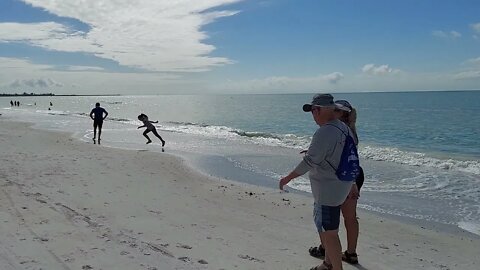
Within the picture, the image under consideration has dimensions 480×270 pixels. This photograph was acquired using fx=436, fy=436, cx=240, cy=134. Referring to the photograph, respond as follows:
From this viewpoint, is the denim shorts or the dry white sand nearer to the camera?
the denim shorts

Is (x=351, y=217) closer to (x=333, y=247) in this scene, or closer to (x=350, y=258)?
(x=350, y=258)

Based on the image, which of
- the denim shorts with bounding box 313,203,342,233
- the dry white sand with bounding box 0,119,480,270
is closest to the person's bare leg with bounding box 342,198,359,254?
the dry white sand with bounding box 0,119,480,270

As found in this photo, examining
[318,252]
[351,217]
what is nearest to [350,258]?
[318,252]

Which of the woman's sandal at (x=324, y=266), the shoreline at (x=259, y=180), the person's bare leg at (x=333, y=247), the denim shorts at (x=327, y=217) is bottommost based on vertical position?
the shoreline at (x=259, y=180)

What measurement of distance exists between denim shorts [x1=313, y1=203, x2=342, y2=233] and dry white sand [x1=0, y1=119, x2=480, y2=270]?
1127 mm

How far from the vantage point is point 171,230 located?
5.99 meters

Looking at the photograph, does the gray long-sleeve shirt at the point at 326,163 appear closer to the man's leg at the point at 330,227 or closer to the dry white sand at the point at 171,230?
the man's leg at the point at 330,227

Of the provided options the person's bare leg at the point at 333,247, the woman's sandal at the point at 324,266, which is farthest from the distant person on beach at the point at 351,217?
the person's bare leg at the point at 333,247

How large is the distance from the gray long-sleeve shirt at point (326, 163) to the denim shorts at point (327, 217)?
0.05 metres

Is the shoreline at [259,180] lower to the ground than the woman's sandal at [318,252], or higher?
lower

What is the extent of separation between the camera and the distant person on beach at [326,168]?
3764 millimetres

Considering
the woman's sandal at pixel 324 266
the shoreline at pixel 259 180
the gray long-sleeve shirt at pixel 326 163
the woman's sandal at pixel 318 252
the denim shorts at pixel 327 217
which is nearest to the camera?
the gray long-sleeve shirt at pixel 326 163

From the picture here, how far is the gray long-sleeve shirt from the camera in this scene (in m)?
3.76

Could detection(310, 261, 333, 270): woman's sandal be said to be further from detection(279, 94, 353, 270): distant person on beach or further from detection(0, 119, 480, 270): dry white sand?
detection(279, 94, 353, 270): distant person on beach
